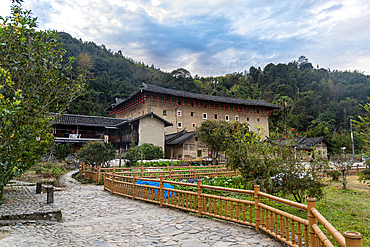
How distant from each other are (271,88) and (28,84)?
70.2 metres

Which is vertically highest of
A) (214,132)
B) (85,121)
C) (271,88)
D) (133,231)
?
(271,88)

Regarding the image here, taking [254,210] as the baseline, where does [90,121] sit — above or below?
above

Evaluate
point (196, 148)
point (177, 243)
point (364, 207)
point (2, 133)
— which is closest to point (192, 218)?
point (177, 243)

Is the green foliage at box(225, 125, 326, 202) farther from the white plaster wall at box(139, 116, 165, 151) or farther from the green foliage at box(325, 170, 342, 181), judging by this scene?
the white plaster wall at box(139, 116, 165, 151)

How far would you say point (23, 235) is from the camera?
4.56m

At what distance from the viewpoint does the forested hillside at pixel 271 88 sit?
50.9 m

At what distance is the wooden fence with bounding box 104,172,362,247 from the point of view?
279 cm

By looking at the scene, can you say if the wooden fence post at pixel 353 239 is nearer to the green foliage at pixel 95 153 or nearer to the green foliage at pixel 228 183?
the green foliage at pixel 228 183

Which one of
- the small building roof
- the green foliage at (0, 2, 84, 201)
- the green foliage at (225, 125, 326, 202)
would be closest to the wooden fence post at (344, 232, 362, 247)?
the green foliage at (225, 125, 326, 202)

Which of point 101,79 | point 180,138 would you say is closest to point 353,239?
point 180,138

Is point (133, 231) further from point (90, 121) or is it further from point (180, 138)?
point (90, 121)

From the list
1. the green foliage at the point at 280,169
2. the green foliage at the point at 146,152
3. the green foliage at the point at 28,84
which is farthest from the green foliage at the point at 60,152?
the green foliage at the point at 280,169

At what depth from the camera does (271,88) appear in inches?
2766

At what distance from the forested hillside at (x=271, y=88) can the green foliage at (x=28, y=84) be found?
3713 centimetres
